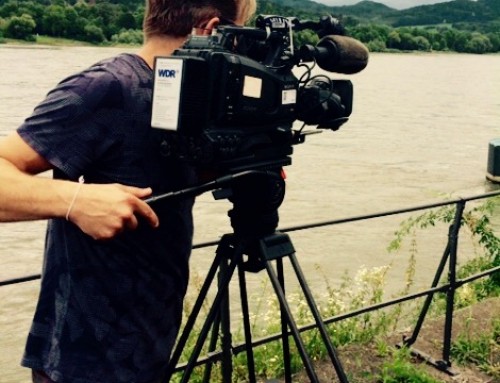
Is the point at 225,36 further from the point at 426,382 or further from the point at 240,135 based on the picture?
the point at 426,382

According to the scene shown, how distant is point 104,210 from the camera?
1.59 m

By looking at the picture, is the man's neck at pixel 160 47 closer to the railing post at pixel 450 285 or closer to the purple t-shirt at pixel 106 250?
the purple t-shirt at pixel 106 250

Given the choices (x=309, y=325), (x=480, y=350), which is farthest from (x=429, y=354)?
(x=309, y=325)

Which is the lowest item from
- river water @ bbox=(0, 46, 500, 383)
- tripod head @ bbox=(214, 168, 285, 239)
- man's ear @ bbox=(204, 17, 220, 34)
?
river water @ bbox=(0, 46, 500, 383)

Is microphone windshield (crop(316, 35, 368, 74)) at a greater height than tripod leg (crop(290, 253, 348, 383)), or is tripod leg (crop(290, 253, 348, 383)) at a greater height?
microphone windshield (crop(316, 35, 368, 74))

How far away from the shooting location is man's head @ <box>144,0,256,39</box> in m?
1.77

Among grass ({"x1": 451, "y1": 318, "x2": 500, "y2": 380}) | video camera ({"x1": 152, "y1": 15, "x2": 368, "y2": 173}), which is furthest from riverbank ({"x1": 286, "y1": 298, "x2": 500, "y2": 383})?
video camera ({"x1": 152, "y1": 15, "x2": 368, "y2": 173})

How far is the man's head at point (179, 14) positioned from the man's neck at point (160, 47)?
0.5 inches

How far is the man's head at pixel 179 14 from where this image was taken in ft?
5.81

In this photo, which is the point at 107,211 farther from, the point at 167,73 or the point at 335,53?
the point at 335,53

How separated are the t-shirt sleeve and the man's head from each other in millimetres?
191

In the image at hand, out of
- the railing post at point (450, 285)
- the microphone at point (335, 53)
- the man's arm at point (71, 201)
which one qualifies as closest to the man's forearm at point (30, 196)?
the man's arm at point (71, 201)

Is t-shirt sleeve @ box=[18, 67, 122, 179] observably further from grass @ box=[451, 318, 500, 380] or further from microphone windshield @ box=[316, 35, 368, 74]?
grass @ box=[451, 318, 500, 380]

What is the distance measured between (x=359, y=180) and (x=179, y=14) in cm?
1870
